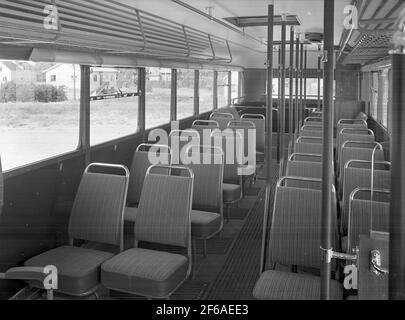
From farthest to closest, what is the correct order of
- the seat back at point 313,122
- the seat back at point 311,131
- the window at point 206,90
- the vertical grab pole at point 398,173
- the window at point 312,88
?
the window at point 312,88, the window at point 206,90, the seat back at point 313,122, the seat back at point 311,131, the vertical grab pole at point 398,173

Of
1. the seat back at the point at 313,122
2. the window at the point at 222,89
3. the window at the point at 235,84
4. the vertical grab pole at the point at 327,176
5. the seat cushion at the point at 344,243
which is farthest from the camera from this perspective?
the window at the point at 235,84

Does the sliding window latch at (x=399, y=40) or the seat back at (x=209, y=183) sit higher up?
the sliding window latch at (x=399, y=40)

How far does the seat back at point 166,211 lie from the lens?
122 inches

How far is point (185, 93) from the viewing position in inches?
308

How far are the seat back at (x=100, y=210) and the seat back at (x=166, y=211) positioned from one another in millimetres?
136

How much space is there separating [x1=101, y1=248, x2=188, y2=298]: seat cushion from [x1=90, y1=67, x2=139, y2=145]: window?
1590 mm

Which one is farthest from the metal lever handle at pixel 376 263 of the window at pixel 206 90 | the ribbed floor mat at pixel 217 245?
the window at pixel 206 90

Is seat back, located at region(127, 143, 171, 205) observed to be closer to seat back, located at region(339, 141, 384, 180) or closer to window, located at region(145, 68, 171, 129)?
window, located at region(145, 68, 171, 129)

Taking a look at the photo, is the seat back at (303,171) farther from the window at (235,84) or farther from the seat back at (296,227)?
the window at (235,84)

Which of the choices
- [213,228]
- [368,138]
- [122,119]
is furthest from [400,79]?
[368,138]

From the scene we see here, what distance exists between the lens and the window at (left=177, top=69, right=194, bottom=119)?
7.27 m

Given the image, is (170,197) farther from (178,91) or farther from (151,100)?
(178,91)

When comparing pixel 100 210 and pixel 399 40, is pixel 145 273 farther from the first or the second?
pixel 399 40

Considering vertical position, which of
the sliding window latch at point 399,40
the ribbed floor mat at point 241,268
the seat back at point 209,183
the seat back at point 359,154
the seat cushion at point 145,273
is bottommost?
the ribbed floor mat at point 241,268
